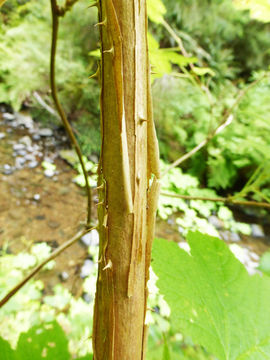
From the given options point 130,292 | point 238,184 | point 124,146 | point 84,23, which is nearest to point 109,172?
point 124,146

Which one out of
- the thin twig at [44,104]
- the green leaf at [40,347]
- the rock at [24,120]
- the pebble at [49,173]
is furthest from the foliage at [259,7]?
the rock at [24,120]

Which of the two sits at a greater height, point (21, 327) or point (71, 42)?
point (71, 42)

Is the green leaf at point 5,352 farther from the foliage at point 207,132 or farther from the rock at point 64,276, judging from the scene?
the foliage at point 207,132

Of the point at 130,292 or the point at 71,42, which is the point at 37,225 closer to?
the point at 130,292

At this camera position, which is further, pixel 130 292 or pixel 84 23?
pixel 84 23

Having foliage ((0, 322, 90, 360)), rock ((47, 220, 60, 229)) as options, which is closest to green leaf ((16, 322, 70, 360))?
foliage ((0, 322, 90, 360))

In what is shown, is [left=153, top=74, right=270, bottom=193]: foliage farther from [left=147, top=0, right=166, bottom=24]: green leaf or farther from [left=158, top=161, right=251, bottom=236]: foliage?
[left=147, top=0, right=166, bottom=24]: green leaf
